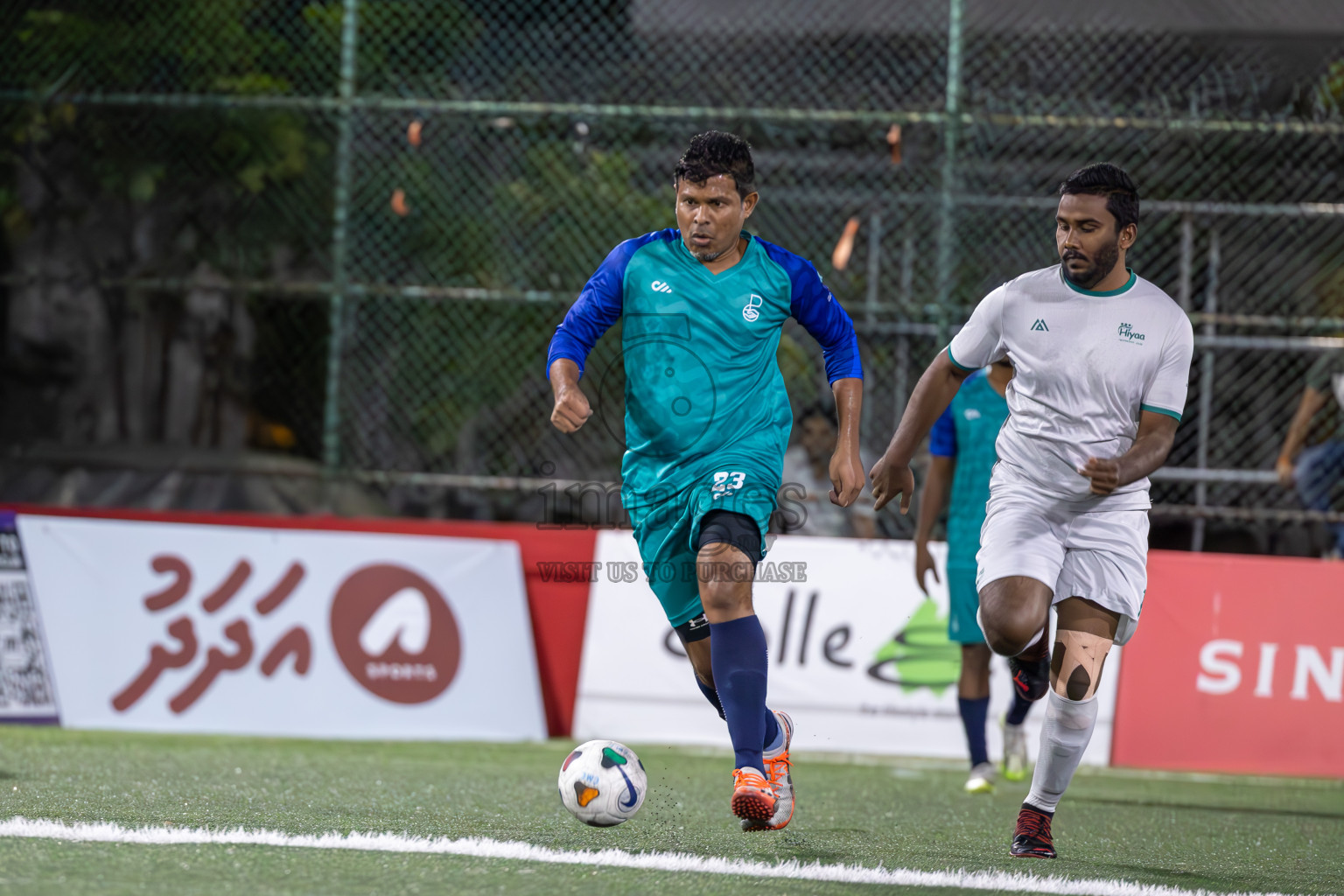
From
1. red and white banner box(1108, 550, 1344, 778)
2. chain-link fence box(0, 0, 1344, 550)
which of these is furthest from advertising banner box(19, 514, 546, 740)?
red and white banner box(1108, 550, 1344, 778)

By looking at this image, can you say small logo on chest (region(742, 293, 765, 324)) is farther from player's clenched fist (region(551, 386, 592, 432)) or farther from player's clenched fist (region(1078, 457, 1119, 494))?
player's clenched fist (region(1078, 457, 1119, 494))

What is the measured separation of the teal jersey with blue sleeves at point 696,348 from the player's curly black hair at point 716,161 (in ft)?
0.81

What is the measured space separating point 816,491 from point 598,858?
17.5ft

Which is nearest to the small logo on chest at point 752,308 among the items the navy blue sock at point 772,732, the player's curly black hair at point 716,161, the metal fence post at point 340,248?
the player's curly black hair at point 716,161

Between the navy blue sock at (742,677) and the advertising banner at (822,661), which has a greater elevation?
the navy blue sock at (742,677)

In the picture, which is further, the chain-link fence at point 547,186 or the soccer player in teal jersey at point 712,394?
the chain-link fence at point 547,186

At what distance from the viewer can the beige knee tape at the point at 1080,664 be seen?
427cm

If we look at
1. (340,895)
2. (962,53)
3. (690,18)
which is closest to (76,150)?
(690,18)

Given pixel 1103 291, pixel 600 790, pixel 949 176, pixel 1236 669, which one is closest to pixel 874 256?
pixel 949 176

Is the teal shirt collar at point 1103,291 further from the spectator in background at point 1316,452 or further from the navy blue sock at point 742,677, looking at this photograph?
the spectator in background at point 1316,452

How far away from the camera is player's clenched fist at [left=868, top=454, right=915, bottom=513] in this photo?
14.7 ft

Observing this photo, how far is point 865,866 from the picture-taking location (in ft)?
12.4

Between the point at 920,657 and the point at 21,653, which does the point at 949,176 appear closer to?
the point at 920,657

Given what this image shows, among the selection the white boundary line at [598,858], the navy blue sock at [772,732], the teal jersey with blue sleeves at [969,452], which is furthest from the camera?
the teal jersey with blue sleeves at [969,452]
